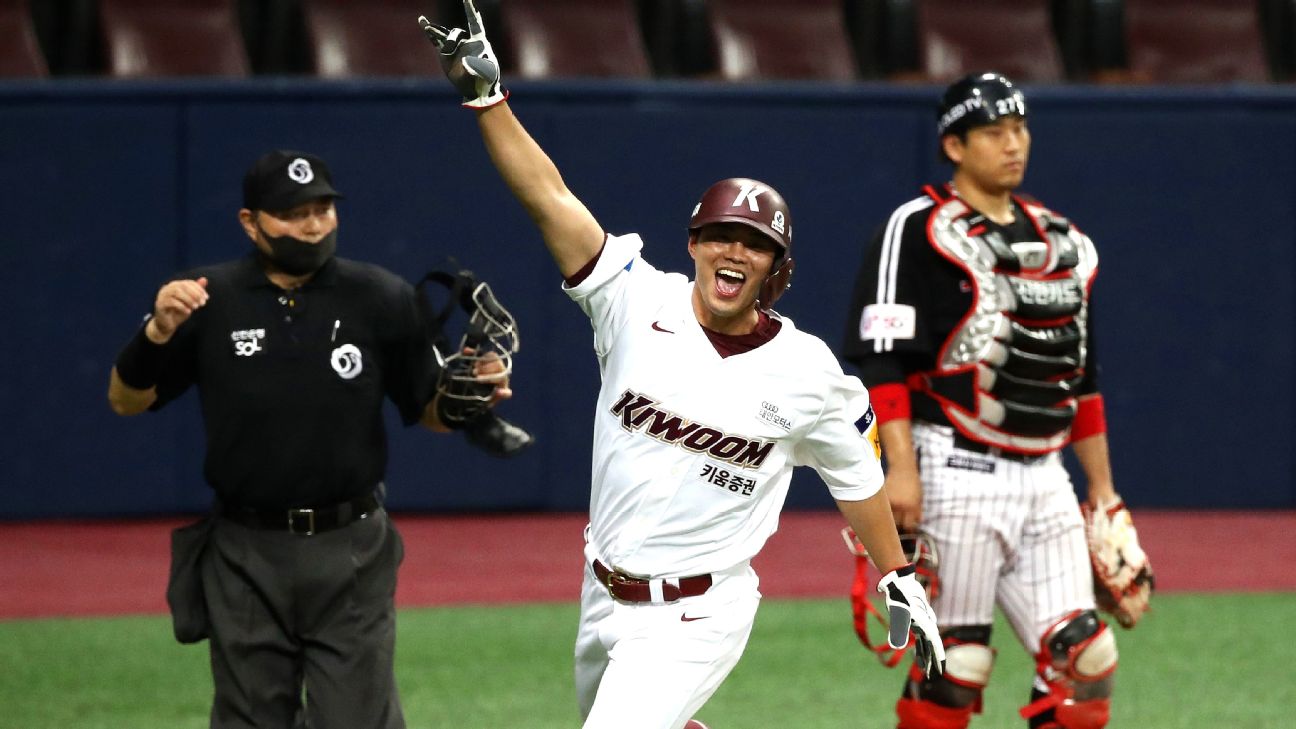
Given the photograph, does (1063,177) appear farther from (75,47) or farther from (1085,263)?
(75,47)

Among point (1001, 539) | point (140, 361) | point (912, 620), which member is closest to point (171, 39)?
point (140, 361)

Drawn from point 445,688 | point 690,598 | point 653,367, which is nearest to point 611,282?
point 653,367

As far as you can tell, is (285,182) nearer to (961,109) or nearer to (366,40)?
(961,109)

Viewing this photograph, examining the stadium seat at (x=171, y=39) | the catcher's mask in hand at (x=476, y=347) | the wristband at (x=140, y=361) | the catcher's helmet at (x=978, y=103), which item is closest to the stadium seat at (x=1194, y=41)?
the stadium seat at (x=171, y=39)

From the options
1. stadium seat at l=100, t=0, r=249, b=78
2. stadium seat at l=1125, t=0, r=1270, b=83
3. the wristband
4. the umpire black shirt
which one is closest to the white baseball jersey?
the umpire black shirt

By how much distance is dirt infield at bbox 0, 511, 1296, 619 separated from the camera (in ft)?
31.1

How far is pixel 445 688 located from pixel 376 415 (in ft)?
7.71

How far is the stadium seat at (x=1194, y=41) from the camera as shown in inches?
507

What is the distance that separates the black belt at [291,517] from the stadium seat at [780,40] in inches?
290

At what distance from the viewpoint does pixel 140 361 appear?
5395 millimetres

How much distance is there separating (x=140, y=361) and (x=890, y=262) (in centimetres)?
231

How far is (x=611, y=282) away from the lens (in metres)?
4.66

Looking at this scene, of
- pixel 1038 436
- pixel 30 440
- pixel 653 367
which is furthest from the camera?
pixel 30 440

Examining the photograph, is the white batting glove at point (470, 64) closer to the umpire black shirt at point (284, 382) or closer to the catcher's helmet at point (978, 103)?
the umpire black shirt at point (284, 382)
